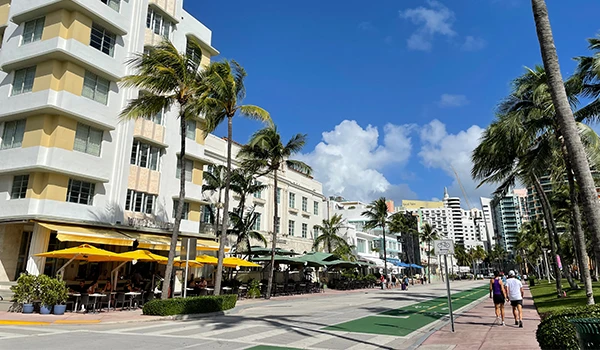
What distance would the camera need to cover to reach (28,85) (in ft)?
74.7

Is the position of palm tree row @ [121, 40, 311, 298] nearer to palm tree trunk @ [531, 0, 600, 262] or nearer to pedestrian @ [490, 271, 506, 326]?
pedestrian @ [490, 271, 506, 326]

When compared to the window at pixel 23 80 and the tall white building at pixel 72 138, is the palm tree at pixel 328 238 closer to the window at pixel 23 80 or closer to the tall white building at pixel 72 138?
the tall white building at pixel 72 138

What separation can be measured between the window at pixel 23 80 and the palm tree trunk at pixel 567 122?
24.3 metres

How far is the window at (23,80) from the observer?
22.8m

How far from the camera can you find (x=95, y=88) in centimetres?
2380

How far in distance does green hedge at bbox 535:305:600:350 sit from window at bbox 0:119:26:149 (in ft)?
81.2

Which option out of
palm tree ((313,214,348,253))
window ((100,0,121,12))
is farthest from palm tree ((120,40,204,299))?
palm tree ((313,214,348,253))

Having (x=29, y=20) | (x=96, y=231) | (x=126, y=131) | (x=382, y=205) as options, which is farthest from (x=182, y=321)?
(x=382, y=205)

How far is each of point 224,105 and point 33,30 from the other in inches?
492

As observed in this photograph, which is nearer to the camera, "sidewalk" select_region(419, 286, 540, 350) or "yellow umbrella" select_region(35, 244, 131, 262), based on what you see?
"sidewalk" select_region(419, 286, 540, 350)

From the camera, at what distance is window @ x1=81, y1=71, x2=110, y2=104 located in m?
23.3

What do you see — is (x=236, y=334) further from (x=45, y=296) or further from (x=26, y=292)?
(x=26, y=292)

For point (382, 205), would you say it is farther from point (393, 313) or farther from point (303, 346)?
point (303, 346)

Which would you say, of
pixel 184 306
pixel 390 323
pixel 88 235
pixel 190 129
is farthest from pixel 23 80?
pixel 390 323
